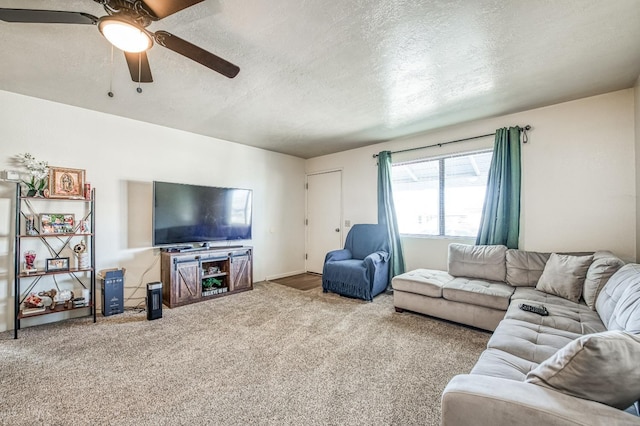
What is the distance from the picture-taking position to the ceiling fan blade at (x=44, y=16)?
1396mm

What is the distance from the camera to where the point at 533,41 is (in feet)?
6.51

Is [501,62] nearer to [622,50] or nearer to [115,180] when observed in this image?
Answer: [622,50]

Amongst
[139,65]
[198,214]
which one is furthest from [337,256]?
[139,65]

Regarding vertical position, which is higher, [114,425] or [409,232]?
[409,232]

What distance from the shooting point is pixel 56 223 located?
117 inches

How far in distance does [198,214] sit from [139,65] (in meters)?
2.39

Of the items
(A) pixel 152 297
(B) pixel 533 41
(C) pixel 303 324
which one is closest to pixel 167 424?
(C) pixel 303 324

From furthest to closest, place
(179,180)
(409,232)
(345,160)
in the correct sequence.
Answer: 1. (345,160)
2. (409,232)
3. (179,180)

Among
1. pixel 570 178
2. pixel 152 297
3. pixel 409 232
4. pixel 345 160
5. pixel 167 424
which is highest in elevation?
pixel 345 160

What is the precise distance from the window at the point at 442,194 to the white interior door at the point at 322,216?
4.19 ft

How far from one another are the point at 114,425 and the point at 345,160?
15.2ft

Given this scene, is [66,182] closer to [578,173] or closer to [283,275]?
[283,275]

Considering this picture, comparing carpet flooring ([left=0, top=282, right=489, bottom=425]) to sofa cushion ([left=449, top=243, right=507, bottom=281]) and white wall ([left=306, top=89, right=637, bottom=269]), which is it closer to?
sofa cushion ([left=449, top=243, right=507, bottom=281])

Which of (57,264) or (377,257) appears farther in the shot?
(377,257)
